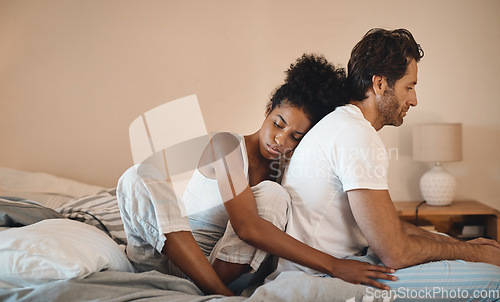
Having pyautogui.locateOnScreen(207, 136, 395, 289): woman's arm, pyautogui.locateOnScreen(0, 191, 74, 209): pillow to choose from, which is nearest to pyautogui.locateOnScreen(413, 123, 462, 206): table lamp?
pyautogui.locateOnScreen(207, 136, 395, 289): woman's arm

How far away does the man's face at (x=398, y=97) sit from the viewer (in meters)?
1.53

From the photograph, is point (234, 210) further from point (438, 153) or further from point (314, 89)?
point (438, 153)

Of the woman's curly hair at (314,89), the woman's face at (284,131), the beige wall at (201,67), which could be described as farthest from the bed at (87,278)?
the beige wall at (201,67)

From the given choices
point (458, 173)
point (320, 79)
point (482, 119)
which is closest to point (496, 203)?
point (458, 173)

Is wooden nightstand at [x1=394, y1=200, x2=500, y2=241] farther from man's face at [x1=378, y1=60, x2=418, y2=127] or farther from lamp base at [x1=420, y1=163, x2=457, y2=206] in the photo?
man's face at [x1=378, y1=60, x2=418, y2=127]

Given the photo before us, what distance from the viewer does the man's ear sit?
1.51 meters

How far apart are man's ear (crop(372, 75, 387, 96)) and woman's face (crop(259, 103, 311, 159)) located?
0.25 meters

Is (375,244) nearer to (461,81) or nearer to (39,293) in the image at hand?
(39,293)

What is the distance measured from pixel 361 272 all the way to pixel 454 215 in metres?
2.04

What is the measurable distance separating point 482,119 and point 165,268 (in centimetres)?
255

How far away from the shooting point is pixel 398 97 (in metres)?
1.54

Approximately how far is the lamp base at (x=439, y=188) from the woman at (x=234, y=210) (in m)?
1.52

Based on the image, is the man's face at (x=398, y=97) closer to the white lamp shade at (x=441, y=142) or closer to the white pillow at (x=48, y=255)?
the white pillow at (x=48, y=255)

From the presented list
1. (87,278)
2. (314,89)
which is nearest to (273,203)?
(314,89)
